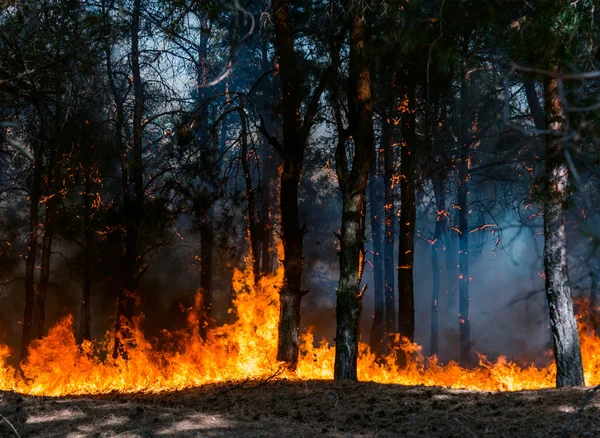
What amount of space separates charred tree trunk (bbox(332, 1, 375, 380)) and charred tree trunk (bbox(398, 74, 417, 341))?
464 centimetres

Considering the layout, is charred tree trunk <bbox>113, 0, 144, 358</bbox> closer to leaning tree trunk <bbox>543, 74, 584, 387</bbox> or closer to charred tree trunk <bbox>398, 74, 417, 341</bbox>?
charred tree trunk <bbox>398, 74, 417, 341</bbox>

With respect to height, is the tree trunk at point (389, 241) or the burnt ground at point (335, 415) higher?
the tree trunk at point (389, 241)

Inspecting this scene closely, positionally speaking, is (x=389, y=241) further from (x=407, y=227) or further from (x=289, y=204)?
(x=289, y=204)

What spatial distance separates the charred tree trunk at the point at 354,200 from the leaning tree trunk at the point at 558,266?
2950 mm

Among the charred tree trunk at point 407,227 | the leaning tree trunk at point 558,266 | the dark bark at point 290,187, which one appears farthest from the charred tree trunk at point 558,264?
the charred tree trunk at point 407,227

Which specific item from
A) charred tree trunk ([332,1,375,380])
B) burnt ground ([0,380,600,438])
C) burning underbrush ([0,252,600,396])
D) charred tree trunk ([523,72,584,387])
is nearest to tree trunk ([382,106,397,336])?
burning underbrush ([0,252,600,396])

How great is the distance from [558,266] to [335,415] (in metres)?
4.30

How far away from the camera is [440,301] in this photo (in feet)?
139

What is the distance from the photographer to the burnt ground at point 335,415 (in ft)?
19.6

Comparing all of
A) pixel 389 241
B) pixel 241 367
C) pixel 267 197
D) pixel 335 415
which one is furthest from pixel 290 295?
pixel 267 197

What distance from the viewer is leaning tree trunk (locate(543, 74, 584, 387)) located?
919 cm

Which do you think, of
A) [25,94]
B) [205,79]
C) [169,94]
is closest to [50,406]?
[25,94]

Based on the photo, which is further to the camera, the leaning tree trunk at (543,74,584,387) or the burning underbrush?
the burning underbrush

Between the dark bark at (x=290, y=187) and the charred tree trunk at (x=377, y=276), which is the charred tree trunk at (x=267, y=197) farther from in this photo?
the dark bark at (x=290, y=187)
